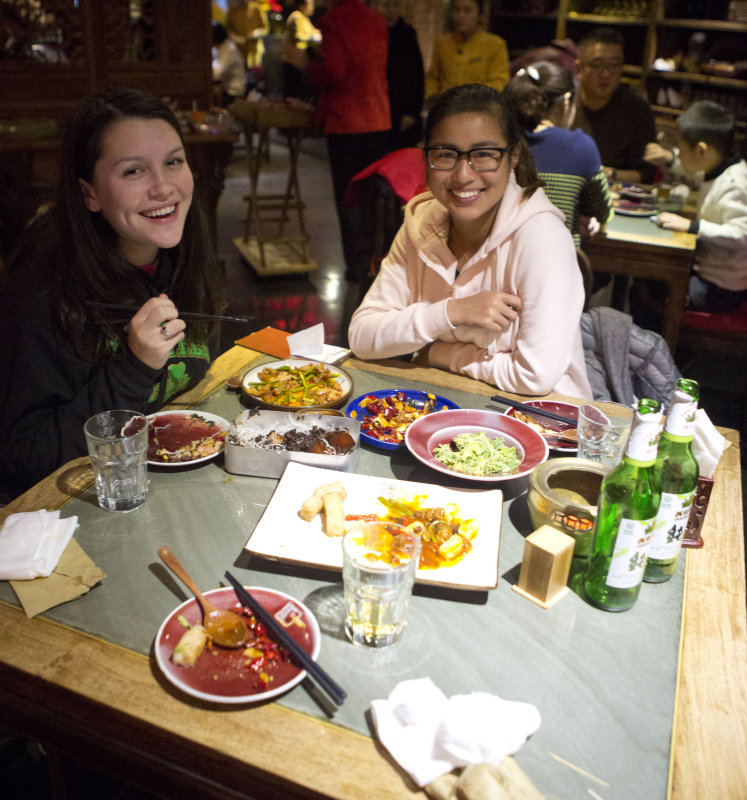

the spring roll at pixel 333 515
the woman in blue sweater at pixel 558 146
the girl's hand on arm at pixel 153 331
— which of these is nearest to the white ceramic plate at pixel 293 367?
the girl's hand on arm at pixel 153 331

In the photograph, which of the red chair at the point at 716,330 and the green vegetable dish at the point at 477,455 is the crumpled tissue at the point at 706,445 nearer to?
the green vegetable dish at the point at 477,455

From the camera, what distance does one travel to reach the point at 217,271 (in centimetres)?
195

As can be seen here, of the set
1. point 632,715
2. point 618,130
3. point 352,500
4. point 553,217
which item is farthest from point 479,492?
point 618,130

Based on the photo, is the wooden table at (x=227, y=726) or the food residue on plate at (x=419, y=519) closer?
the wooden table at (x=227, y=726)

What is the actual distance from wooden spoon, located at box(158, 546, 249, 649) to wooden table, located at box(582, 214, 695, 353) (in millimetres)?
2806

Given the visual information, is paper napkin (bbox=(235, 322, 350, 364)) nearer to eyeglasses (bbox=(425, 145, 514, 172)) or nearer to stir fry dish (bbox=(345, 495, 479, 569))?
eyeglasses (bbox=(425, 145, 514, 172))

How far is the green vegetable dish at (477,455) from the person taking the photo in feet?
4.66

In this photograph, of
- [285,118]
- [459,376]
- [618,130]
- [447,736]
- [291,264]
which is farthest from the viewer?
[291,264]

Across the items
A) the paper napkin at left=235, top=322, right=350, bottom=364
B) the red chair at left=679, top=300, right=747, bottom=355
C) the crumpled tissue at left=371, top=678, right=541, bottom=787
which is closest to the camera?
the crumpled tissue at left=371, top=678, right=541, bottom=787

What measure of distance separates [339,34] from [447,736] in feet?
15.9

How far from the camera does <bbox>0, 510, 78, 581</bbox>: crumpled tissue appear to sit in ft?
3.67

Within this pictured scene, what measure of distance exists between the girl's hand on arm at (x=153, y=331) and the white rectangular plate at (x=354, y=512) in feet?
1.23

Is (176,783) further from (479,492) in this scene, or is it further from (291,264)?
(291,264)

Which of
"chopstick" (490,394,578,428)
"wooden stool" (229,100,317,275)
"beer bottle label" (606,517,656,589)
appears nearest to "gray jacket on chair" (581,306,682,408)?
"chopstick" (490,394,578,428)
